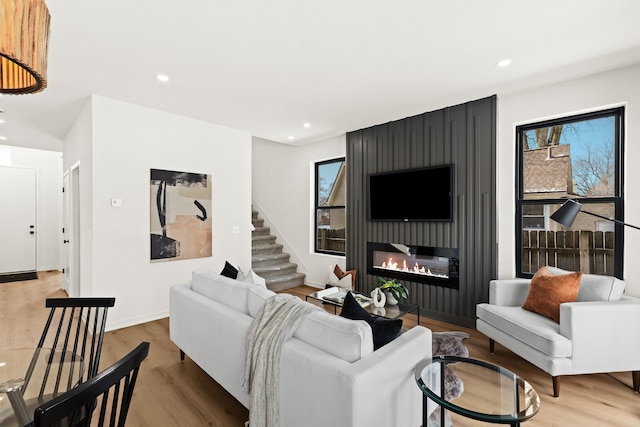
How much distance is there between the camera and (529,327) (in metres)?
2.40

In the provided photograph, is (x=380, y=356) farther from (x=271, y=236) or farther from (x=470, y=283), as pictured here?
(x=271, y=236)

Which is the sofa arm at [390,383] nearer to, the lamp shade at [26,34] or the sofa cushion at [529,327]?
the sofa cushion at [529,327]

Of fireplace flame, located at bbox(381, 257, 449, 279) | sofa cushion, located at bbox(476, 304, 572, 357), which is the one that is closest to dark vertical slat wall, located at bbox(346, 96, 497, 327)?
fireplace flame, located at bbox(381, 257, 449, 279)

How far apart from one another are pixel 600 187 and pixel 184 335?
3995 millimetres

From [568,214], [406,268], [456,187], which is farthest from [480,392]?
[406,268]

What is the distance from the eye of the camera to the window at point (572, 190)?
294 cm

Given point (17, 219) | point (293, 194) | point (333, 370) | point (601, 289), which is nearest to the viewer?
point (333, 370)

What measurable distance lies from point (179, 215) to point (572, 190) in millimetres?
4467

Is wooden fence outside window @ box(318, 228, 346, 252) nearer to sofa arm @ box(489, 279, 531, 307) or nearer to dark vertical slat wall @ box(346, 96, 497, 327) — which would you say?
dark vertical slat wall @ box(346, 96, 497, 327)

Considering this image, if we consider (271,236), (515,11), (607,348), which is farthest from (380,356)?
(271,236)

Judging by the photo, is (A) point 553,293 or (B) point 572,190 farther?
(B) point 572,190

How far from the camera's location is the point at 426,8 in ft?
6.59

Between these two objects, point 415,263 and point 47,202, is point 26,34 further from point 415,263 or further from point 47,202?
point 47,202

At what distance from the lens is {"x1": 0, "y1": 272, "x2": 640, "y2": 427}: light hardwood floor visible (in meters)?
1.99
